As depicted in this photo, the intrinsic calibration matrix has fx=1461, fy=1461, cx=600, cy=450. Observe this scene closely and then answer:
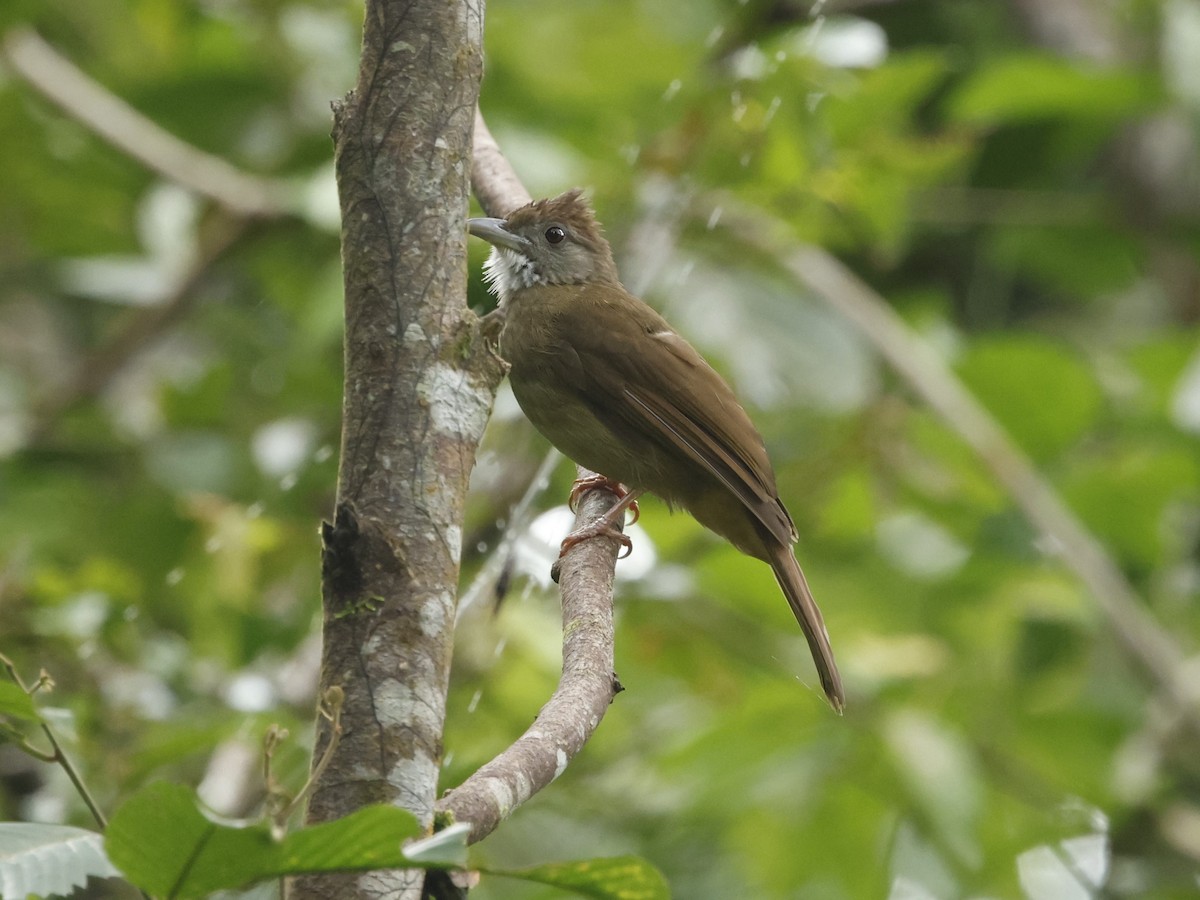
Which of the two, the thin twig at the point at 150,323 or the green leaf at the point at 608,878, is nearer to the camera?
the green leaf at the point at 608,878

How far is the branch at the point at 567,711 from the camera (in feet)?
5.63

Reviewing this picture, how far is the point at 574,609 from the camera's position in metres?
2.43

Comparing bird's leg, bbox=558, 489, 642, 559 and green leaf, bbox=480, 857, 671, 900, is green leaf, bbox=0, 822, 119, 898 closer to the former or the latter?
green leaf, bbox=480, 857, 671, 900

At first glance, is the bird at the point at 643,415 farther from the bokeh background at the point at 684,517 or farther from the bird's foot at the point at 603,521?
the bokeh background at the point at 684,517

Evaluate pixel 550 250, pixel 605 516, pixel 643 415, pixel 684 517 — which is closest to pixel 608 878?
pixel 605 516

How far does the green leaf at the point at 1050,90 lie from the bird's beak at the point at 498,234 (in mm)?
2227

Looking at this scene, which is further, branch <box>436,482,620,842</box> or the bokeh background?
the bokeh background

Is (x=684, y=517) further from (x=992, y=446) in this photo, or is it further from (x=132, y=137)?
(x=132, y=137)

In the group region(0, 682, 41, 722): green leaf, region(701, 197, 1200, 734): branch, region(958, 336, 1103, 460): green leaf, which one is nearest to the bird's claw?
region(0, 682, 41, 722): green leaf

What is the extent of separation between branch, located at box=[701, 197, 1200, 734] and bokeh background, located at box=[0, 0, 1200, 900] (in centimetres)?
5

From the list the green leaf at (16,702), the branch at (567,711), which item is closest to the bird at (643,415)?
the branch at (567,711)

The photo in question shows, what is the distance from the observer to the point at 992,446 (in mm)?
4742

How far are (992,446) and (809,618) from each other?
1.47m

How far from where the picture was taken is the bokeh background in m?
4.16
